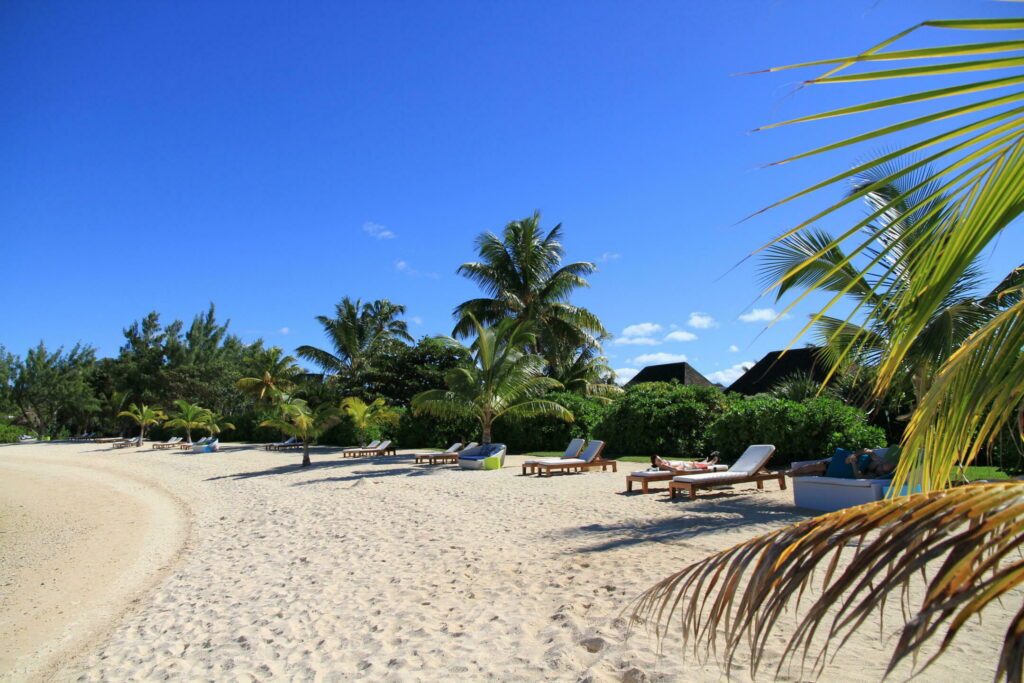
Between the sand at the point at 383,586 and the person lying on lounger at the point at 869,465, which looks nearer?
the sand at the point at 383,586

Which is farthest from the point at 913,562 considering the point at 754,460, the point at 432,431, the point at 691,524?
the point at 432,431

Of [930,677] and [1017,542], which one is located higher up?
[1017,542]

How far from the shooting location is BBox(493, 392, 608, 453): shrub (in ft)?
67.8

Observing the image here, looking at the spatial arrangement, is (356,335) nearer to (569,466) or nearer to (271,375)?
(271,375)

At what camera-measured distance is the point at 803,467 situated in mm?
9852

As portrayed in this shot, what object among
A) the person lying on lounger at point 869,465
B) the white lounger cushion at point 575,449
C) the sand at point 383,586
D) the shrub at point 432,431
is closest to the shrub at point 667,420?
the white lounger cushion at point 575,449

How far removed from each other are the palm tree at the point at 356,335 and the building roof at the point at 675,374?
14515 mm

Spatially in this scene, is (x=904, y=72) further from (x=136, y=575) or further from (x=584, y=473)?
(x=584, y=473)

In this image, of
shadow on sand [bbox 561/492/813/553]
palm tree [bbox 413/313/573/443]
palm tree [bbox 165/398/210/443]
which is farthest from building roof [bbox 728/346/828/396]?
palm tree [bbox 165/398/210/443]

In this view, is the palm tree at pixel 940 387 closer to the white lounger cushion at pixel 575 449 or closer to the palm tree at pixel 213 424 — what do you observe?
the white lounger cushion at pixel 575 449

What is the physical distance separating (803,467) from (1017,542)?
9771mm

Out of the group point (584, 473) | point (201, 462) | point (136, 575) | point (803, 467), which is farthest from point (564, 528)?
point (201, 462)

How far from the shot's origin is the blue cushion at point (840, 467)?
28.6 feet

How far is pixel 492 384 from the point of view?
1873cm
